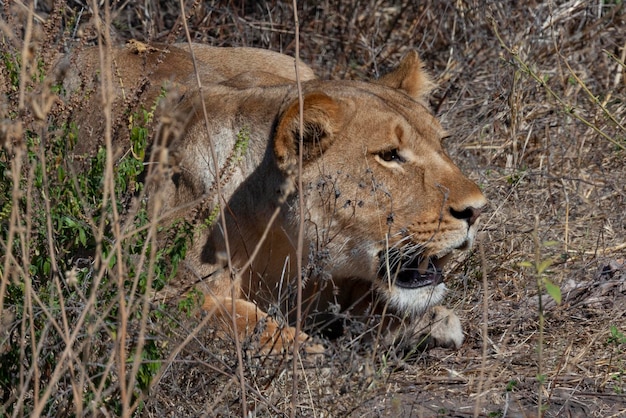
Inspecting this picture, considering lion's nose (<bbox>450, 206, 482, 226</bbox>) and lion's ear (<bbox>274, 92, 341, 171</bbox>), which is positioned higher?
lion's ear (<bbox>274, 92, 341, 171</bbox>)

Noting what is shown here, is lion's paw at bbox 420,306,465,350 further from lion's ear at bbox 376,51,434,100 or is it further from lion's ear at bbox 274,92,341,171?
lion's ear at bbox 376,51,434,100

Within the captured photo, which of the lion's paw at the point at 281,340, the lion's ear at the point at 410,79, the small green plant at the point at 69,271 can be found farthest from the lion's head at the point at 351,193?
the lion's ear at the point at 410,79

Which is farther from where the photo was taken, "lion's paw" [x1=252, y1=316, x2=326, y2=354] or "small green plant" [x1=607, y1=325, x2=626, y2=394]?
"small green plant" [x1=607, y1=325, x2=626, y2=394]

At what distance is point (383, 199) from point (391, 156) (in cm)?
18

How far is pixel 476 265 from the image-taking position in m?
4.48

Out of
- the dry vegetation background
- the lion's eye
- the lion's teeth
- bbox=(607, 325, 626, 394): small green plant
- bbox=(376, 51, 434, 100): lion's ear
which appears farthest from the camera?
bbox=(376, 51, 434, 100): lion's ear

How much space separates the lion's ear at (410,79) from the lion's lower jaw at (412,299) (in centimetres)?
100

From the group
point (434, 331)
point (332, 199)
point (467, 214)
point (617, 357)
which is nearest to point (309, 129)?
point (332, 199)

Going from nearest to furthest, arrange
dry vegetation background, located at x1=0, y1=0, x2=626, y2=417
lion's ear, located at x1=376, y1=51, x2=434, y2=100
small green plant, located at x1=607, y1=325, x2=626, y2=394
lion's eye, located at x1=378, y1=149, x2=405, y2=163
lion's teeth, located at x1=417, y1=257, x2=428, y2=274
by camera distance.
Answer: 1. dry vegetation background, located at x1=0, y1=0, x2=626, y2=417
2. small green plant, located at x1=607, y1=325, x2=626, y2=394
3. lion's teeth, located at x1=417, y1=257, x2=428, y2=274
4. lion's eye, located at x1=378, y1=149, x2=405, y2=163
5. lion's ear, located at x1=376, y1=51, x2=434, y2=100

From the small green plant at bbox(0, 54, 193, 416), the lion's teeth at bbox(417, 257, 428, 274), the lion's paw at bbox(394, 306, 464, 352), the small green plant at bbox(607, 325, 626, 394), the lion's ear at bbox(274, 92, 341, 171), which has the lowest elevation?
the lion's paw at bbox(394, 306, 464, 352)

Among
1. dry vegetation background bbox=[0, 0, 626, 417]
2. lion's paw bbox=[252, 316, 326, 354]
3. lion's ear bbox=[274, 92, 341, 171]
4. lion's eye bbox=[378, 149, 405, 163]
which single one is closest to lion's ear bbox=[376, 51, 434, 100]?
dry vegetation background bbox=[0, 0, 626, 417]

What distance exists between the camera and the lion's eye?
12.7 feet

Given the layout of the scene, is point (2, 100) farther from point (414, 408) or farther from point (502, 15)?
point (502, 15)

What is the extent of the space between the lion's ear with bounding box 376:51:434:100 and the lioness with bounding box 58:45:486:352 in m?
0.43
